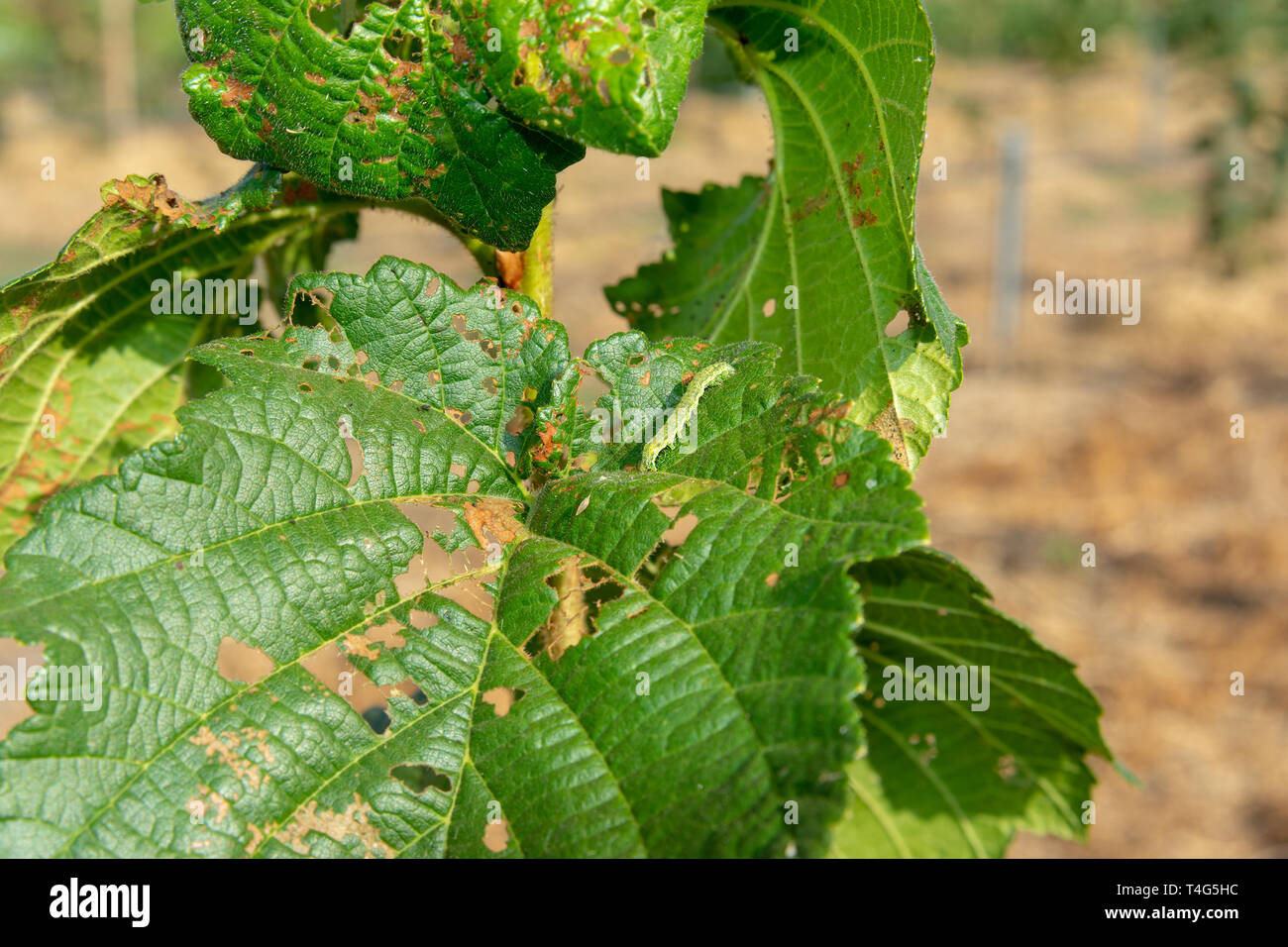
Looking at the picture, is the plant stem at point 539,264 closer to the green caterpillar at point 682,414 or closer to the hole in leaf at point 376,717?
the green caterpillar at point 682,414

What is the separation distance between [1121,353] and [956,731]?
9194mm

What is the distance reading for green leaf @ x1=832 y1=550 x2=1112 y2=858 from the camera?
3.35ft

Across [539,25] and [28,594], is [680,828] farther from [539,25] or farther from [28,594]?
[539,25]

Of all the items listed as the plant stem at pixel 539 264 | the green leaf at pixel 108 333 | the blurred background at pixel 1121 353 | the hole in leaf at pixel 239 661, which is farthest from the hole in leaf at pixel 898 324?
the hole in leaf at pixel 239 661

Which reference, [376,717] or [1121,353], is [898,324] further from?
[1121,353]

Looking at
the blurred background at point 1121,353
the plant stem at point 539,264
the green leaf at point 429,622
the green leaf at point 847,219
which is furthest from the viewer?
the blurred background at point 1121,353

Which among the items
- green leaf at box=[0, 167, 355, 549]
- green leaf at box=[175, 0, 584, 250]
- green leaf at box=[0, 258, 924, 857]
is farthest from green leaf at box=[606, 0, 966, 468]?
green leaf at box=[0, 167, 355, 549]

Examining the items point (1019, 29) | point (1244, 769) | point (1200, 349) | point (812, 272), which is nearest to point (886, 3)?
point (812, 272)

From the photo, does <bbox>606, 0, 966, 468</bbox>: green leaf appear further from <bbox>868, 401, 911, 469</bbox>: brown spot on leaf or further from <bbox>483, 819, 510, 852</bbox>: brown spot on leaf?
<bbox>483, 819, 510, 852</bbox>: brown spot on leaf

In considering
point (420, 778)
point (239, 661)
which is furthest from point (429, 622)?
point (239, 661)

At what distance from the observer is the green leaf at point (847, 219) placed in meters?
1.09

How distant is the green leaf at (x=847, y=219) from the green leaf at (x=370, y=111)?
12.8 inches

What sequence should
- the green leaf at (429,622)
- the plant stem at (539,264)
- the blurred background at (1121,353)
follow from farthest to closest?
the blurred background at (1121,353), the plant stem at (539,264), the green leaf at (429,622)

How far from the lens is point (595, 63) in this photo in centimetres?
89
